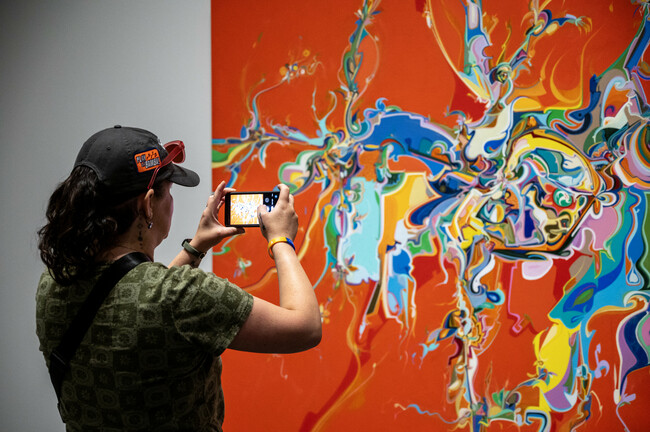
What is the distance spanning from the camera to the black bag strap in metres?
0.78

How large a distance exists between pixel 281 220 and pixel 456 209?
831 mm

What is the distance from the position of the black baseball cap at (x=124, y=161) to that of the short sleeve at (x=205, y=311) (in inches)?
7.6

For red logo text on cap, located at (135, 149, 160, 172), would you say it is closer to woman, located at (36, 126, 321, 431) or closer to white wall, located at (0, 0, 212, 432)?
woman, located at (36, 126, 321, 431)

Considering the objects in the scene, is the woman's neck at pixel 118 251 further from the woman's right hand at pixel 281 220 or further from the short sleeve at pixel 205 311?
the woman's right hand at pixel 281 220

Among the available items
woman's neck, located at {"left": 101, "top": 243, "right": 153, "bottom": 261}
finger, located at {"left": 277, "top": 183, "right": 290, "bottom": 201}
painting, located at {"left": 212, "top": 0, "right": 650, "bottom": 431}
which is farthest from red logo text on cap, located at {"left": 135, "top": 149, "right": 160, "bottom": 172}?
painting, located at {"left": 212, "top": 0, "right": 650, "bottom": 431}

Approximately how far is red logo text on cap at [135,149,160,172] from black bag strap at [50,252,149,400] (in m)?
0.16

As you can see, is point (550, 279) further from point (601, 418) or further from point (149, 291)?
point (149, 291)

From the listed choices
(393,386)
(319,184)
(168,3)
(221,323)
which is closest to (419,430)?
(393,386)

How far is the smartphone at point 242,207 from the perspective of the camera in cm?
120

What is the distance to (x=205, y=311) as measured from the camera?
753mm

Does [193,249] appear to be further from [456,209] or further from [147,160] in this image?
[456,209]

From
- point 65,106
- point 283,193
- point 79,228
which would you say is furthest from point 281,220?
point 65,106

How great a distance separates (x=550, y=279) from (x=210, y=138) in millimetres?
1255

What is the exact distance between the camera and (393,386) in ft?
5.23
